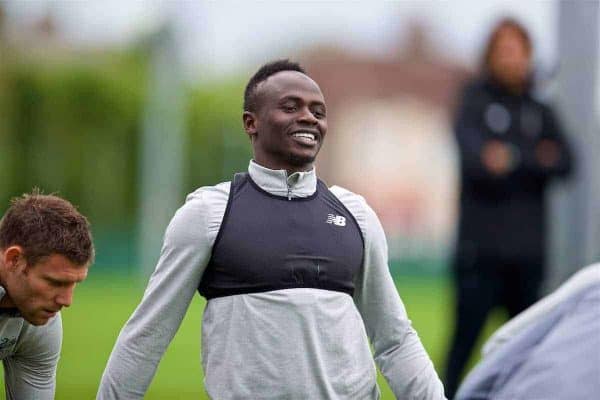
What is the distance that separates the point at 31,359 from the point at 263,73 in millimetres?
1162

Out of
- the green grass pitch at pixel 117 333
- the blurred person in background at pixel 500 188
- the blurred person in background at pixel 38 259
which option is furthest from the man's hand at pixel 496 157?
the blurred person in background at pixel 38 259

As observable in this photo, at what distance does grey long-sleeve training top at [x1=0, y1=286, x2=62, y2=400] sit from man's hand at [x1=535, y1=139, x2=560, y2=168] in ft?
12.9

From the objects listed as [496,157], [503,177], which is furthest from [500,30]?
[503,177]

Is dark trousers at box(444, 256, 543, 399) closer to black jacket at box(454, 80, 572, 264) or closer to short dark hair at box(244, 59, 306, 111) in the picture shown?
black jacket at box(454, 80, 572, 264)

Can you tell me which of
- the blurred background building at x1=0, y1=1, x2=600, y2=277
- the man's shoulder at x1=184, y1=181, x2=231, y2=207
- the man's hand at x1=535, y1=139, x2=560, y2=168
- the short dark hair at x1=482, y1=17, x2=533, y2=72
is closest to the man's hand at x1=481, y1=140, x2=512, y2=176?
the man's hand at x1=535, y1=139, x2=560, y2=168

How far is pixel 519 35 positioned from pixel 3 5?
43187 millimetres

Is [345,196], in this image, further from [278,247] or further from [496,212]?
[496,212]

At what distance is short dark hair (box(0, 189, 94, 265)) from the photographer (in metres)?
4.04

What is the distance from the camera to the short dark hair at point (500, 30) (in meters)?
7.58

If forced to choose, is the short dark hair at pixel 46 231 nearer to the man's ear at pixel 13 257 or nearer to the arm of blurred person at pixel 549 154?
the man's ear at pixel 13 257

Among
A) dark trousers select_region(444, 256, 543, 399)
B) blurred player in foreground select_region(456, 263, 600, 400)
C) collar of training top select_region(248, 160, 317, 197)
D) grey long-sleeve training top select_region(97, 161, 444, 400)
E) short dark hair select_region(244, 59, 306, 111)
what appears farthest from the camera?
dark trousers select_region(444, 256, 543, 399)

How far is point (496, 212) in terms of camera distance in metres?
7.52

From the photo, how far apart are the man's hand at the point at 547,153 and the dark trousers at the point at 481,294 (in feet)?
1.81

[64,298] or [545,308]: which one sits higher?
[545,308]
